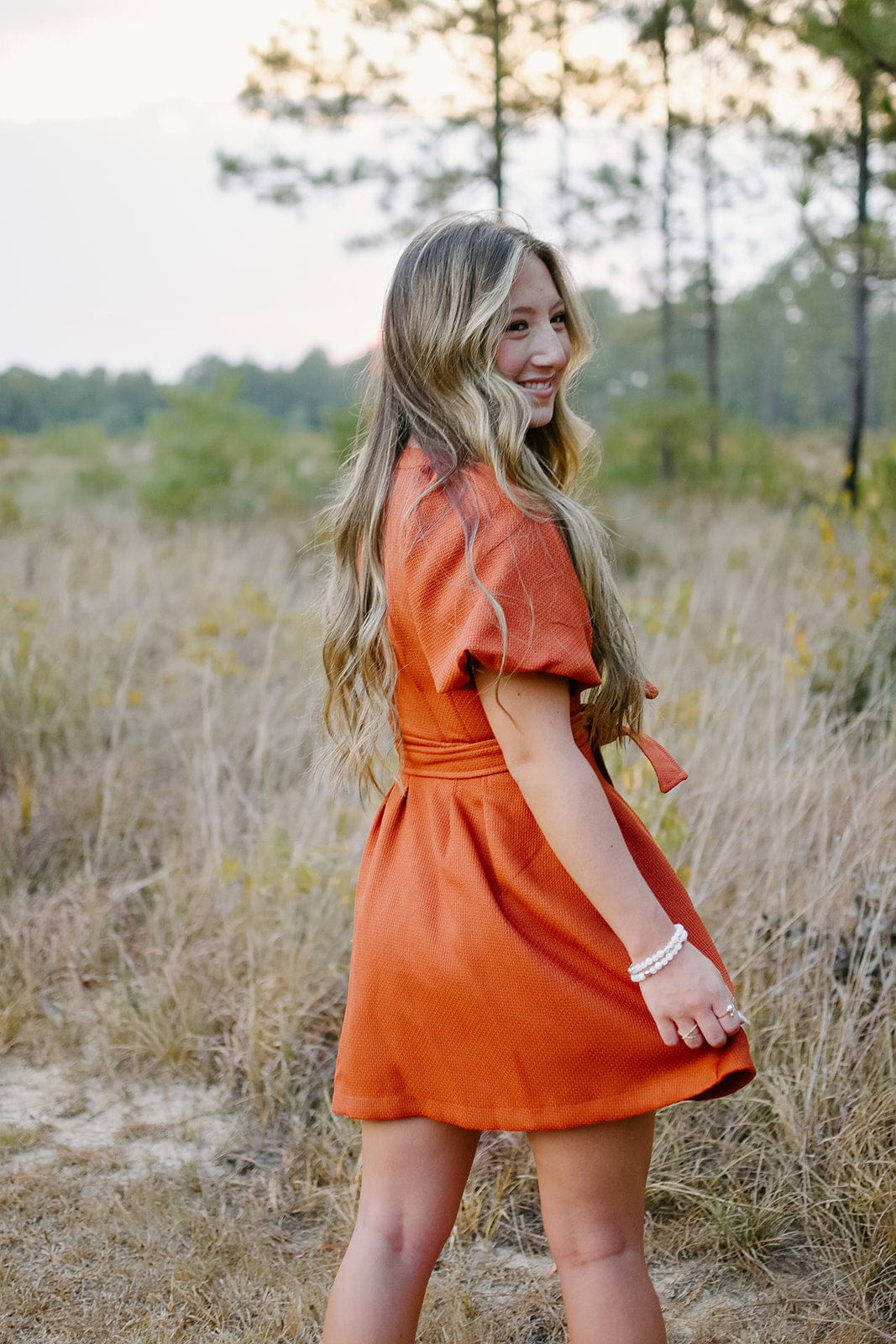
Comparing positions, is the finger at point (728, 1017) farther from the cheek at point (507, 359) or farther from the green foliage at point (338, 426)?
the green foliage at point (338, 426)

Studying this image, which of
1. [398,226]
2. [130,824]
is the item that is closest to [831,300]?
[398,226]

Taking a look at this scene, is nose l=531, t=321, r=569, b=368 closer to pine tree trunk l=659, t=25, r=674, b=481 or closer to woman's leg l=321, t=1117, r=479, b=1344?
woman's leg l=321, t=1117, r=479, b=1344

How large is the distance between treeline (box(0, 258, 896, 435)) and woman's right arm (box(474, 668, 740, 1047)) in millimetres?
706

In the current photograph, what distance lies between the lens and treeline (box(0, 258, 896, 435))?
39.4 feet

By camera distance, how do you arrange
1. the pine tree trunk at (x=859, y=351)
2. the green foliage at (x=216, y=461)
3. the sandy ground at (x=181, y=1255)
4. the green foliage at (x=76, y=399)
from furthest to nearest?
the green foliage at (x=76, y=399) → the green foliage at (x=216, y=461) → the pine tree trunk at (x=859, y=351) → the sandy ground at (x=181, y=1255)

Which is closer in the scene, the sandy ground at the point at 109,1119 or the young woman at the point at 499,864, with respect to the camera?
the young woman at the point at 499,864

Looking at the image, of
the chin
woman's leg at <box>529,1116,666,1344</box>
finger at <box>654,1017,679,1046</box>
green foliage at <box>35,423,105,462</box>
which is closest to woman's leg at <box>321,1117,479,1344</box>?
woman's leg at <box>529,1116,666,1344</box>

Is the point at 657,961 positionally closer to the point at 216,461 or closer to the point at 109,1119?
the point at 109,1119

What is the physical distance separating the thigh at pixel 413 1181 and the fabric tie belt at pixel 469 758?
16.7 inches

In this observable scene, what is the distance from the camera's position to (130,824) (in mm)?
3518

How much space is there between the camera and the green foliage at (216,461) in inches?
422

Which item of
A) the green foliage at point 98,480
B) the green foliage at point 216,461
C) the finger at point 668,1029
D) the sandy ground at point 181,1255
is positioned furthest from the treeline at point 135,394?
the finger at point 668,1029

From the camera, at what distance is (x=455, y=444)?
4.40 feet

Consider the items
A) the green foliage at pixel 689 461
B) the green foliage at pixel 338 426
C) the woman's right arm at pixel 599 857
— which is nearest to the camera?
the woman's right arm at pixel 599 857
